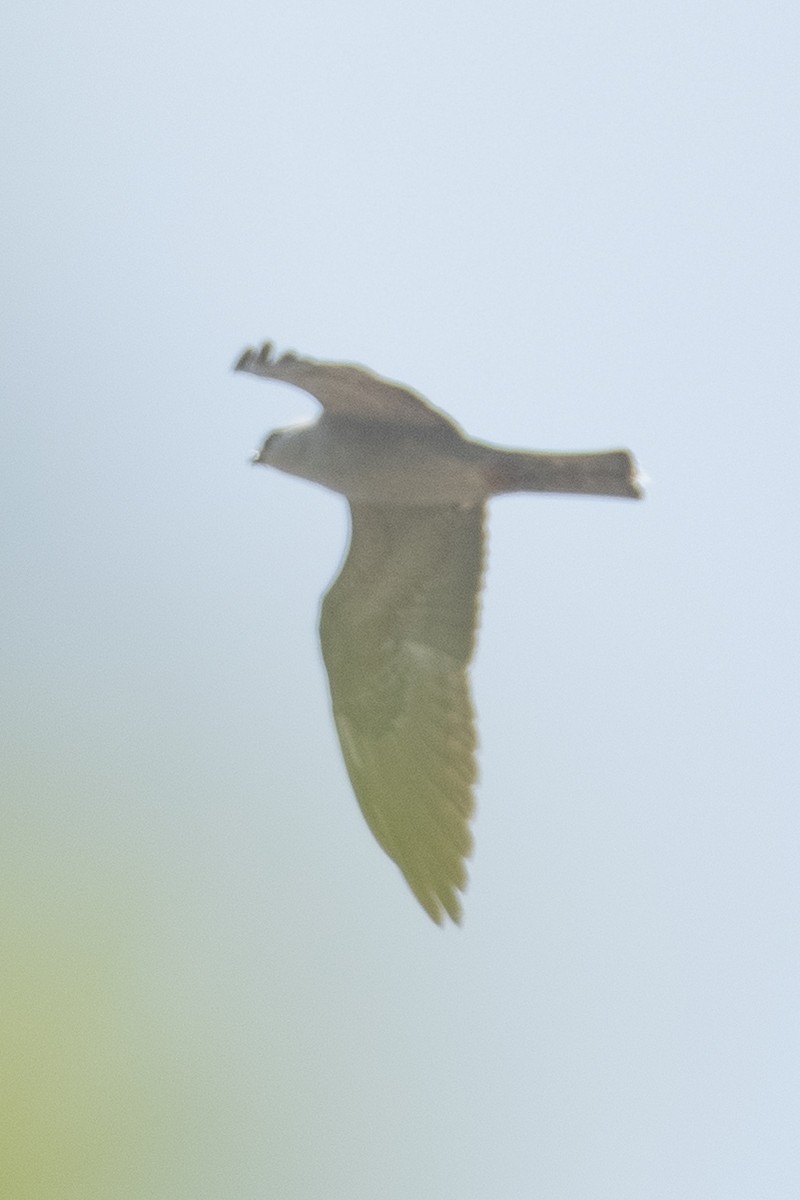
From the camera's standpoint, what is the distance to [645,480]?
21.4 feet

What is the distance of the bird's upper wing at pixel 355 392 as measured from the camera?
5.84m

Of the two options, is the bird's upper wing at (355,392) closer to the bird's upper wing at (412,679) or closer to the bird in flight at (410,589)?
the bird in flight at (410,589)

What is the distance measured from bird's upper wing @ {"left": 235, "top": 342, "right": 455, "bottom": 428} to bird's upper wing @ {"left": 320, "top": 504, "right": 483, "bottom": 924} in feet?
2.70

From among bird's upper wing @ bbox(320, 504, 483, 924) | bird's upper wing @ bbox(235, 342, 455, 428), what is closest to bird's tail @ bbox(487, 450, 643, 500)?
bird's upper wing @ bbox(235, 342, 455, 428)

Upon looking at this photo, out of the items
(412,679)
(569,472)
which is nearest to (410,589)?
(412,679)

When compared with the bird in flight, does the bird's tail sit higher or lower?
higher

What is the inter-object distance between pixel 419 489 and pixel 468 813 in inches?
68.9

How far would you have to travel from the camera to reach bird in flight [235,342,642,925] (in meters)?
6.64

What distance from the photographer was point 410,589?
7.66m

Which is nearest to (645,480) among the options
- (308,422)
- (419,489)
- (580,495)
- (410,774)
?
(580,495)

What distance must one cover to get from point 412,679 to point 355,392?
195 cm

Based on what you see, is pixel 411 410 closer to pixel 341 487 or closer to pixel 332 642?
pixel 341 487

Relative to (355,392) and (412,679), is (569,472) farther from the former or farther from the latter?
(412,679)

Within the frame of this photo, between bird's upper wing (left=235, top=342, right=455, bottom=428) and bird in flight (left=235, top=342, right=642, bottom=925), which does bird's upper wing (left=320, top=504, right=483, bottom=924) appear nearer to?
bird in flight (left=235, top=342, right=642, bottom=925)
